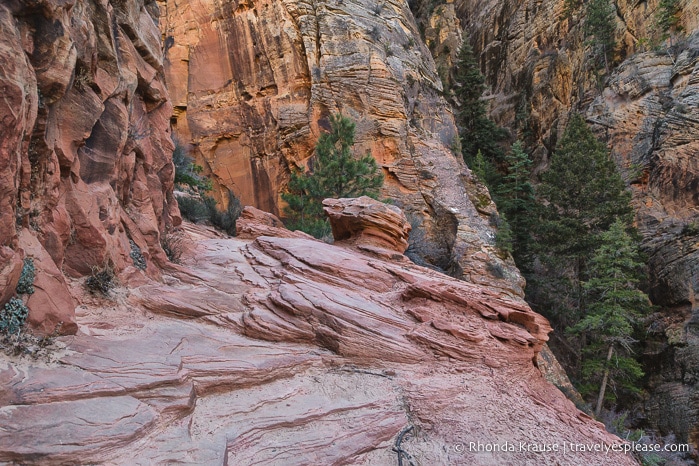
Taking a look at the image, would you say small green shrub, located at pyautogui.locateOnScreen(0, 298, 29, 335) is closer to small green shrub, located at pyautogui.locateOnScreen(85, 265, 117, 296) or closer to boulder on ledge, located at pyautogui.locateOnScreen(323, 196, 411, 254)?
small green shrub, located at pyautogui.locateOnScreen(85, 265, 117, 296)

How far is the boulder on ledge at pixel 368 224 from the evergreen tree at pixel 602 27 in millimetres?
24906

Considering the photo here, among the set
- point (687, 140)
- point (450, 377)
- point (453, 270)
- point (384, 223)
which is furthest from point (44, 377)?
point (687, 140)

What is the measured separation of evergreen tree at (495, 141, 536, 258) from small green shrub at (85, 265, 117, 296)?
65.1ft

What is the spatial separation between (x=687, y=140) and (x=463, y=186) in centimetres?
1112

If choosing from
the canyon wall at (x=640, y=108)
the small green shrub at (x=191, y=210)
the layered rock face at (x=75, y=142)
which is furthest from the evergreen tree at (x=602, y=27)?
the layered rock face at (x=75, y=142)

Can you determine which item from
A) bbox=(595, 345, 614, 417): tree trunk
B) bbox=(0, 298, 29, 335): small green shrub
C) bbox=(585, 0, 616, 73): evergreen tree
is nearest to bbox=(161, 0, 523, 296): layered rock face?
bbox=(595, 345, 614, 417): tree trunk

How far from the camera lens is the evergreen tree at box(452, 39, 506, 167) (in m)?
28.7

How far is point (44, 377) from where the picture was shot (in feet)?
12.0

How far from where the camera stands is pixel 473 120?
29.3 meters

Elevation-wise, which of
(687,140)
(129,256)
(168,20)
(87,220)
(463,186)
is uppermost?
(168,20)

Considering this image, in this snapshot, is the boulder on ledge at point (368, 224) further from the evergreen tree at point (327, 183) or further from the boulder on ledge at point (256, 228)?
the evergreen tree at point (327, 183)

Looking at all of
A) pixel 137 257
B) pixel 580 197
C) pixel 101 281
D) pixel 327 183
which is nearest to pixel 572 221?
pixel 580 197

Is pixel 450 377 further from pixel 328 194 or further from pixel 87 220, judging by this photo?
pixel 328 194

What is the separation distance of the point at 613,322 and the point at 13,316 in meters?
17.5
